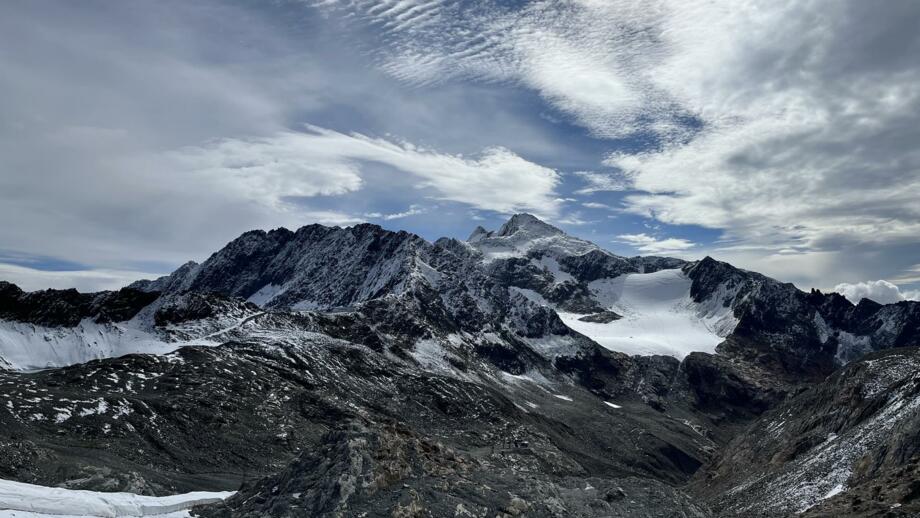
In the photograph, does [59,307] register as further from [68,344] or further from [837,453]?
[837,453]

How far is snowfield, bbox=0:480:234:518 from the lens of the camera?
111 ft

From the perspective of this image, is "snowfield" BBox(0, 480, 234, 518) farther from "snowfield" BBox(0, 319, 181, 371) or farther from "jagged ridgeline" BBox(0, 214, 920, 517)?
"snowfield" BBox(0, 319, 181, 371)

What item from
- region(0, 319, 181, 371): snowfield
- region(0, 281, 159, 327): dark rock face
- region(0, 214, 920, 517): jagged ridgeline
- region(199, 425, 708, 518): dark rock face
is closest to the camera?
region(199, 425, 708, 518): dark rock face

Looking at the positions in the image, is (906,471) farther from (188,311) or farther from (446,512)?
(188,311)

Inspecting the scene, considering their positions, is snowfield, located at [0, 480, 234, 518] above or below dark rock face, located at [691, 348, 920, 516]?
below

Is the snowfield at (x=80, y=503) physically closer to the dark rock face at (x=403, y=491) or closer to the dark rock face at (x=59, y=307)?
the dark rock face at (x=403, y=491)

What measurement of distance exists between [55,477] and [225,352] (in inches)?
3715

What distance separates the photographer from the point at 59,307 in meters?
161

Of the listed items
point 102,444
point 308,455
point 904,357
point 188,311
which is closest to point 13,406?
point 102,444

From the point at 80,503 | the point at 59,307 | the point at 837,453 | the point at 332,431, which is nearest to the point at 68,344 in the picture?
the point at 59,307

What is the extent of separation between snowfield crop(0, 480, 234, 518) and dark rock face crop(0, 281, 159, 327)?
138577 millimetres

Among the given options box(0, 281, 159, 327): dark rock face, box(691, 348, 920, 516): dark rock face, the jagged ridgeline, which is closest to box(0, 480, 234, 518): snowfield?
the jagged ridgeline

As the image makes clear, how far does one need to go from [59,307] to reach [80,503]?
149 metres

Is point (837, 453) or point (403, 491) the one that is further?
point (837, 453)
